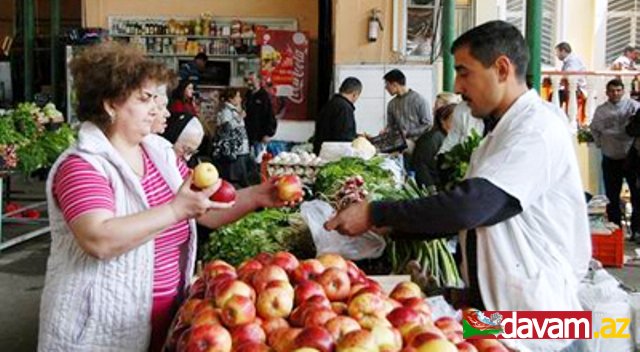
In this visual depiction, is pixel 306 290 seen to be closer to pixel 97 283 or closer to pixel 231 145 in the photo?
pixel 97 283

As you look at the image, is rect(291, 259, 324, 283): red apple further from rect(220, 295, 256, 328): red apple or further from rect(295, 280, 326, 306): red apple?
rect(220, 295, 256, 328): red apple

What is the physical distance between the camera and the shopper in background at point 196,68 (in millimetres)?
15688

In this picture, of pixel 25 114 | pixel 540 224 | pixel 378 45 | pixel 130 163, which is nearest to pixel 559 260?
pixel 540 224

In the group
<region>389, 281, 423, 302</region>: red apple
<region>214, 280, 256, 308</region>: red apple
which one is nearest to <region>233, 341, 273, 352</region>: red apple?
<region>214, 280, 256, 308</region>: red apple

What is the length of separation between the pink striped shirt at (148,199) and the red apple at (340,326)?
594 mm

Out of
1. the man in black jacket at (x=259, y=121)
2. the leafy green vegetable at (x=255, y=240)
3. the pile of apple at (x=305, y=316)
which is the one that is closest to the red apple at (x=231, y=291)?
the pile of apple at (x=305, y=316)

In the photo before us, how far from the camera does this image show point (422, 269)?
339cm

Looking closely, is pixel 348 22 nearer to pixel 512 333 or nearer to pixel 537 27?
pixel 537 27

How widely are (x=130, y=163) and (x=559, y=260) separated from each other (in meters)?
1.22

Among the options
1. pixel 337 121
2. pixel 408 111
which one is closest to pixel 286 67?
pixel 408 111

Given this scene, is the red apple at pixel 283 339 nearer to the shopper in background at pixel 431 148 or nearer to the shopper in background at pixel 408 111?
the shopper in background at pixel 431 148

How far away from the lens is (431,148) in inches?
310

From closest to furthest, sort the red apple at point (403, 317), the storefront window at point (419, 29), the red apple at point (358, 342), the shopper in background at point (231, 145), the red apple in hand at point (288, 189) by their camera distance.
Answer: the red apple at point (358, 342) < the red apple at point (403, 317) < the red apple in hand at point (288, 189) < the shopper in background at point (231, 145) < the storefront window at point (419, 29)

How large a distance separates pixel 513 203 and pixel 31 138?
7.21 meters
